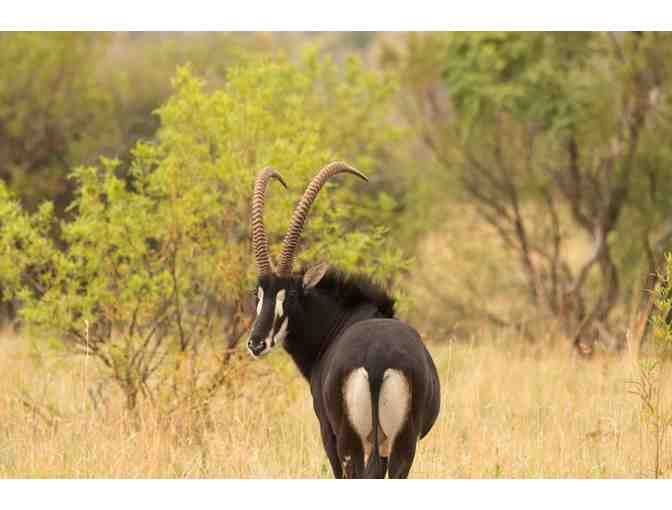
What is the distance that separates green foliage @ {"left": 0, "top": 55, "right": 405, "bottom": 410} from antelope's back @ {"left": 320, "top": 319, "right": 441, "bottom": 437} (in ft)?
8.86

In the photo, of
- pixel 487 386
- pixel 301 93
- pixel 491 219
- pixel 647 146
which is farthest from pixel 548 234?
pixel 487 386

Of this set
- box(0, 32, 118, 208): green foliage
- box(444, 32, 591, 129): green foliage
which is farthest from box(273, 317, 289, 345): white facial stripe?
box(0, 32, 118, 208): green foliage

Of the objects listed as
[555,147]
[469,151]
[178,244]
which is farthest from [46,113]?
[178,244]

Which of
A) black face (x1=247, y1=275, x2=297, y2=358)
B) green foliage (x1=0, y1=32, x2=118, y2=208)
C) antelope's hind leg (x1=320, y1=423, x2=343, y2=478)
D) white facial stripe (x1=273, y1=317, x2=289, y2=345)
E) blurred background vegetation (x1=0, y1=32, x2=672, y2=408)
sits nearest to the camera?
antelope's hind leg (x1=320, y1=423, x2=343, y2=478)

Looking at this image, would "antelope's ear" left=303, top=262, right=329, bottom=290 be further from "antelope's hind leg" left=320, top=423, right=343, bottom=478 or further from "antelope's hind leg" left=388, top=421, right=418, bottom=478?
"antelope's hind leg" left=388, top=421, right=418, bottom=478

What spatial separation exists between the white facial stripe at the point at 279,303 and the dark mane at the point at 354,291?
13.3 inches

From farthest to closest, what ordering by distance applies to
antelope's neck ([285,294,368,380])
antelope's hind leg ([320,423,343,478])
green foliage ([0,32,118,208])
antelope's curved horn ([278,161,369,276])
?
green foliage ([0,32,118,208]) < antelope's neck ([285,294,368,380]) < antelope's curved horn ([278,161,369,276]) < antelope's hind leg ([320,423,343,478])

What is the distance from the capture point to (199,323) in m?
9.97

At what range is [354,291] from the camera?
7.46 m

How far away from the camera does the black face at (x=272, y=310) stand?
22.9ft

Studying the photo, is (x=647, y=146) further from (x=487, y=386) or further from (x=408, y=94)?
(x=487, y=386)

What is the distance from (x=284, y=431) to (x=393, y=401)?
282 cm

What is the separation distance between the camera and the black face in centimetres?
696

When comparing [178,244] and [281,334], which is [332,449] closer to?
[281,334]
